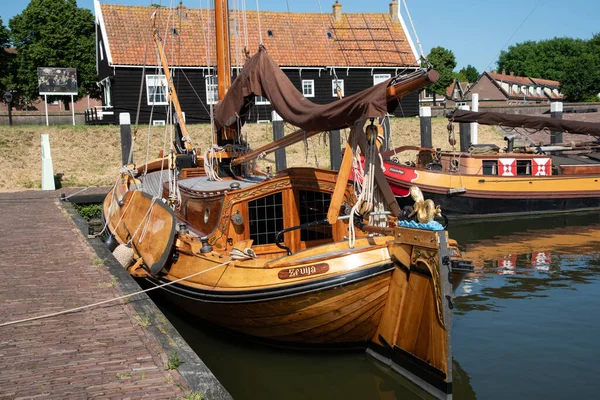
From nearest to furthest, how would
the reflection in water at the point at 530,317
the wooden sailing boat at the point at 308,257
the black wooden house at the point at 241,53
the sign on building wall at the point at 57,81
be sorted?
the wooden sailing boat at the point at 308,257, the reflection in water at the point at 530,317, the black wooden house at the point at 241,53, the sign on building wall at the point at 57,81

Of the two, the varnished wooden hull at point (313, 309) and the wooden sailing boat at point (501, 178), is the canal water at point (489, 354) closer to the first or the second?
the varnished wooden hull at point (313, 309)

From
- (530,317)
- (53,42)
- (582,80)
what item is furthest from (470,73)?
(530,317)

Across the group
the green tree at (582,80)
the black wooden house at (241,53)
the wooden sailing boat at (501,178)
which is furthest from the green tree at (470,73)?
the wooden sailing boat at (501,178)

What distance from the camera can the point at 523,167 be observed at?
23.1 m

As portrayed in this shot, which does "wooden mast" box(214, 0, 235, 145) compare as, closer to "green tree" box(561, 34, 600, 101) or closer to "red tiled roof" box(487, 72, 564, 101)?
"green tree" box(561, 34, 600, 101)

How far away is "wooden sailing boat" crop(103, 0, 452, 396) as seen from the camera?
7492mm

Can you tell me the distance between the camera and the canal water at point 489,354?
8.04m

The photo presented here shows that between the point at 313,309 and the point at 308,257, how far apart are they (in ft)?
2.29

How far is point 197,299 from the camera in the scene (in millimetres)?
9492

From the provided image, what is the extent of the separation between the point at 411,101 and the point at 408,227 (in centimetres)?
3307

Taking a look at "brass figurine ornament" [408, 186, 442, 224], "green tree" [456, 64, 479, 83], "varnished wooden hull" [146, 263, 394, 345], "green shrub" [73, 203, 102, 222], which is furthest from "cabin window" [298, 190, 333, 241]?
"green tree" [456, 64, 479, 83]

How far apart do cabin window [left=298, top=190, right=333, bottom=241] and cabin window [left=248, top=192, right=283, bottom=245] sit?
365 millimetres

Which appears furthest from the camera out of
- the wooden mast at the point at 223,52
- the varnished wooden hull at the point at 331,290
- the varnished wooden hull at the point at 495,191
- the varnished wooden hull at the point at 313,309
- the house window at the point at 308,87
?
the house window at the point at 308,87

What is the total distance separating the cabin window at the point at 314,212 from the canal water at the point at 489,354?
6.85 feet
